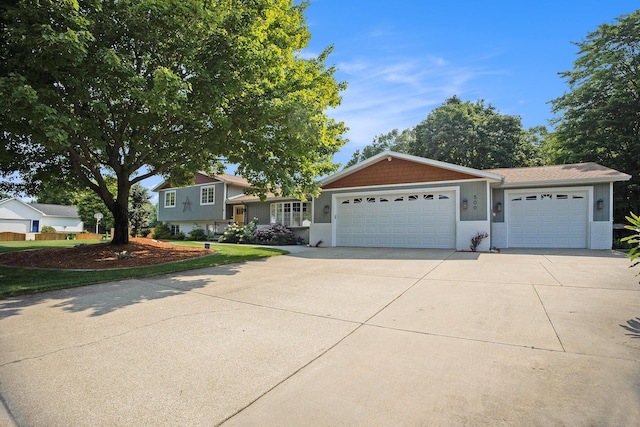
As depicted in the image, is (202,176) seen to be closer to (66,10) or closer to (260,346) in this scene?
(66,10)

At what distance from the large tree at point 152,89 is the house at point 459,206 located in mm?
3501

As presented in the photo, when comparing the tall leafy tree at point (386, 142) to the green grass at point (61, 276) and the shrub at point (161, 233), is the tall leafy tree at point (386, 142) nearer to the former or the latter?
the shrub at point (161, 233)

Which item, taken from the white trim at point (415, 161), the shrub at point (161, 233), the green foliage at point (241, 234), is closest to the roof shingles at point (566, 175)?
the white trim at point (415, 161)

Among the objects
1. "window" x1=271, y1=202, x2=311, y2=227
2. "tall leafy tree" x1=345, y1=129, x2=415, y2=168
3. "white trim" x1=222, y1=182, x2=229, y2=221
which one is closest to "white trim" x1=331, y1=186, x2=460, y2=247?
"window" x1=271, y1=202, x2=311, y2=227

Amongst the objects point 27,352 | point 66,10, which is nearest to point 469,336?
point 27,352

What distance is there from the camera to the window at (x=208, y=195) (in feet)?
77.3

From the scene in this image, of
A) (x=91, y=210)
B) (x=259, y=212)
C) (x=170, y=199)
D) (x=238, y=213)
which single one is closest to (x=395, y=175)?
(x=259, y=212)

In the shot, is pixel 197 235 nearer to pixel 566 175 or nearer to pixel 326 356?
pixel 566 175

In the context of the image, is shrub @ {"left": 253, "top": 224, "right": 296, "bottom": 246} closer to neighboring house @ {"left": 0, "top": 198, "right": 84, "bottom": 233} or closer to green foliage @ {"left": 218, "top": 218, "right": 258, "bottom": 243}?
green foliage @ {"left": 218, "top": 218, "right": 258, "bottom": 243}

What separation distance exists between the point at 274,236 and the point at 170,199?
43.4 feet

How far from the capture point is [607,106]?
1725 cm

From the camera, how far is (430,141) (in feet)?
90.5

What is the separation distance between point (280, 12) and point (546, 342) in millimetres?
11802

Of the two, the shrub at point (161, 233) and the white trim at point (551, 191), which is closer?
the white trim at point (551, 191)
